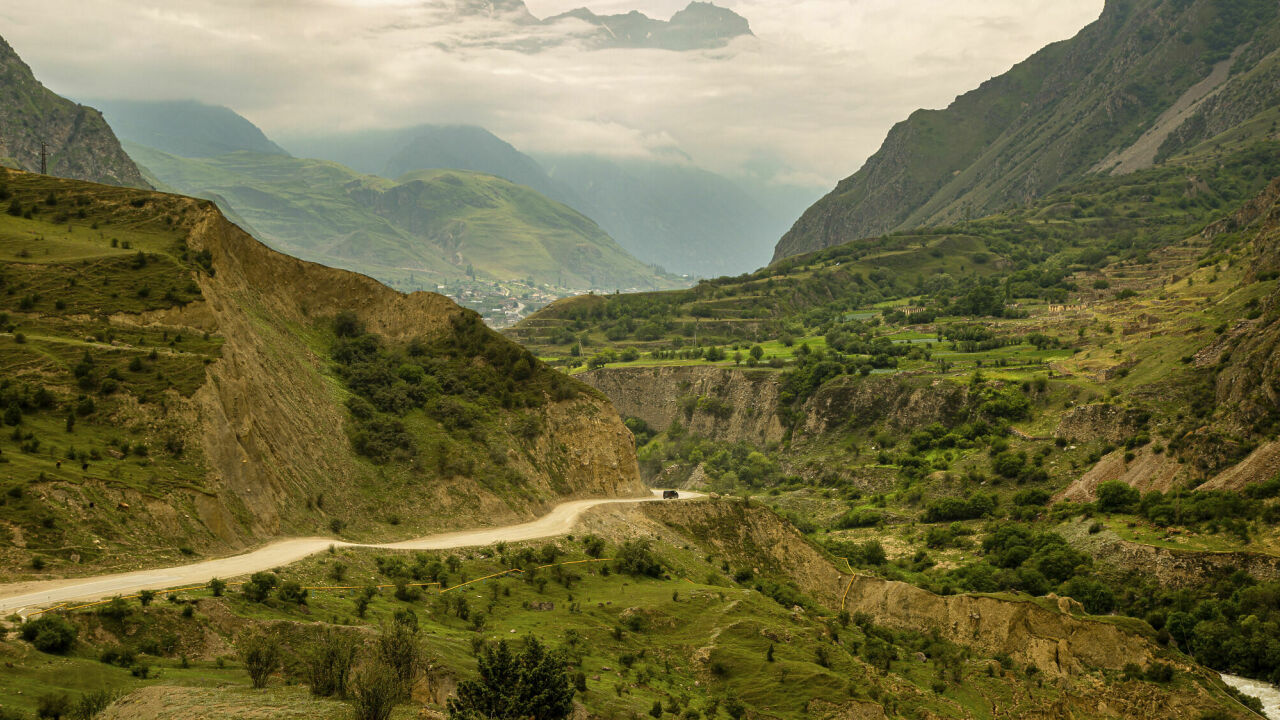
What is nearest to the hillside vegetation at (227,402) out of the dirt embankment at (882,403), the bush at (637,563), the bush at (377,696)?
the bush at (637,563)

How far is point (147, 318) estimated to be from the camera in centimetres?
5453

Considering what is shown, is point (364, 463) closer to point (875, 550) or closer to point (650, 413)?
point (875, 550)

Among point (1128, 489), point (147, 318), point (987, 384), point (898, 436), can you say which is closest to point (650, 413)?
point (898, 436)

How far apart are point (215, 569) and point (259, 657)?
12149 mm

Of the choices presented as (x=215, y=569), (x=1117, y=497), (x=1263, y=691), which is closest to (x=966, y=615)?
(x=1263, y=691)

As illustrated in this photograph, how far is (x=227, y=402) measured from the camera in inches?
2040

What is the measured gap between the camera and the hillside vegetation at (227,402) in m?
42.4

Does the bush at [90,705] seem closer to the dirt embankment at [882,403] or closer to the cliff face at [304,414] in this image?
the cliff face at [304,414]

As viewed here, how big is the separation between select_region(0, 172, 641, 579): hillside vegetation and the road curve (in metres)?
1.25

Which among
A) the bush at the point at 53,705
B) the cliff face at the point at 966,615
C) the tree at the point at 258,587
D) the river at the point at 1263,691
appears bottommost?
the river at the point at 1263,691

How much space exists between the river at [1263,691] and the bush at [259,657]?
61832mm

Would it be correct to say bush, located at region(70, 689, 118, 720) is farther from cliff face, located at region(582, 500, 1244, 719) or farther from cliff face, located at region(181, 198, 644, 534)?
cliff face, located at region(582, 500, 1244, 719)

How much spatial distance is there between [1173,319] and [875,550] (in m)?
61.4

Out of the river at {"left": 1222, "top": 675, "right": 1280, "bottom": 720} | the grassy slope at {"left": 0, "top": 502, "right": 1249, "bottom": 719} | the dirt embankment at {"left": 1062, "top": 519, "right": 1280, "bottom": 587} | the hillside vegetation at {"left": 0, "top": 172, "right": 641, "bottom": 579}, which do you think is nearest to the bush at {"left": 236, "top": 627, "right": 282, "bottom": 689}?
the grassy slope at {"left": 0, "top": 502, "right": 1249, "bottom": 719}
